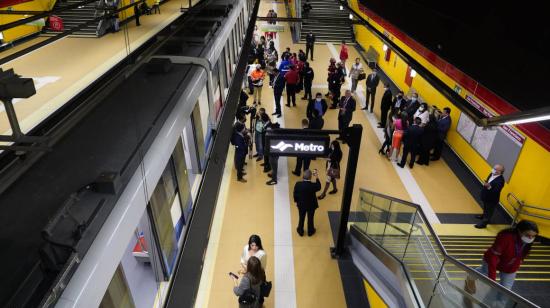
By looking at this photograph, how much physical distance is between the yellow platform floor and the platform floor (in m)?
4.78

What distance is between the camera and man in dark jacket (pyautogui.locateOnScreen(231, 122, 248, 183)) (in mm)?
8219

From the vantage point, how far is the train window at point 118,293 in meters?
2.29

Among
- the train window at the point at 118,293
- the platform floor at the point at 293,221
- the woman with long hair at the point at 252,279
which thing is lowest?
the platform floor at the point at 293,221

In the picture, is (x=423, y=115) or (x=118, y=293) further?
(x=423, y=115)

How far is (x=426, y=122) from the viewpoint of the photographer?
9.46 m

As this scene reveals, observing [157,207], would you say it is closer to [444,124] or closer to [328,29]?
[444,124]

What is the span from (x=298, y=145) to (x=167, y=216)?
2.44 metres

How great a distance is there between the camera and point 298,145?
5.35 metres

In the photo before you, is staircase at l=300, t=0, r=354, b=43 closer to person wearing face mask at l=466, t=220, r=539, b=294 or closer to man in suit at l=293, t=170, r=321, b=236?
man in suit at l=293, t=170, r=321, b=236

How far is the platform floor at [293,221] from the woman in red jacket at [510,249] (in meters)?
2.30

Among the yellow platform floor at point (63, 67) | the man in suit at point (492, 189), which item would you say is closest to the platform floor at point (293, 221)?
the man in suit at point (492, 189)

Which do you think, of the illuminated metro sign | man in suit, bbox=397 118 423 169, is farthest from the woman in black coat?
Answer: the illuminated metro sign

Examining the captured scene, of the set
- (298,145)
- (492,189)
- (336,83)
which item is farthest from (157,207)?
(336,83)

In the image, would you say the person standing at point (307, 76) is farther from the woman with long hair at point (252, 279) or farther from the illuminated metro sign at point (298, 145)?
the woman with long hair at point (252, 279)
